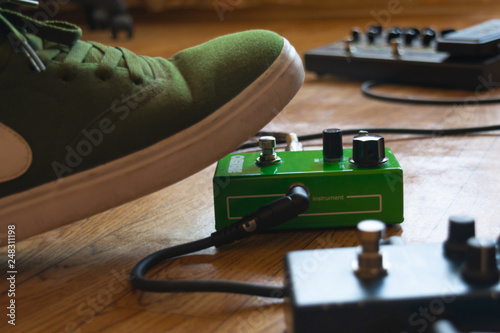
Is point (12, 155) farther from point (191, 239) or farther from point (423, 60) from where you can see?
point (423, 60)

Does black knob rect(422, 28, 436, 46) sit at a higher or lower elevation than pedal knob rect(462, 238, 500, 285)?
lower

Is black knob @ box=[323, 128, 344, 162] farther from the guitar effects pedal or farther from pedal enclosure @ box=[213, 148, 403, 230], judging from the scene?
the guitar effects pedal

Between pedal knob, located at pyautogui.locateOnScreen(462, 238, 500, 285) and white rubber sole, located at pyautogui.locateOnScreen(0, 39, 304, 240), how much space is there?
0.35m

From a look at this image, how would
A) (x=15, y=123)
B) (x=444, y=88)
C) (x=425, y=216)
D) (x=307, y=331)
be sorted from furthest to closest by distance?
(x=444, y=88)
(x=425, y=216)
(x=15, y=123)
(x=307, y=331)

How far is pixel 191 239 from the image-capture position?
75cm

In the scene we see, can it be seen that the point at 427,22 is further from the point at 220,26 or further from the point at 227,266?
the point at 227,266

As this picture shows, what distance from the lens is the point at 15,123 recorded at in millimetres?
657

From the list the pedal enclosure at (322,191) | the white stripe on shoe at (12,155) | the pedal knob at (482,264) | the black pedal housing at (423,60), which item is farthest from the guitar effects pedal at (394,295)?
the black pedal housing at (423,60)

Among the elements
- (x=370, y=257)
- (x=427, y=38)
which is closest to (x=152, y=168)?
(x=370, y=257)

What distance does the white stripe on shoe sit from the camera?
2.15 ft

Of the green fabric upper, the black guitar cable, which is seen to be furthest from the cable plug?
the green fabric upper

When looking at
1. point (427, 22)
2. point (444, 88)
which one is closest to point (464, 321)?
point (444, 88)

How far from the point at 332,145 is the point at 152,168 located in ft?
0.70

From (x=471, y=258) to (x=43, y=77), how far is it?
1.58 feet
